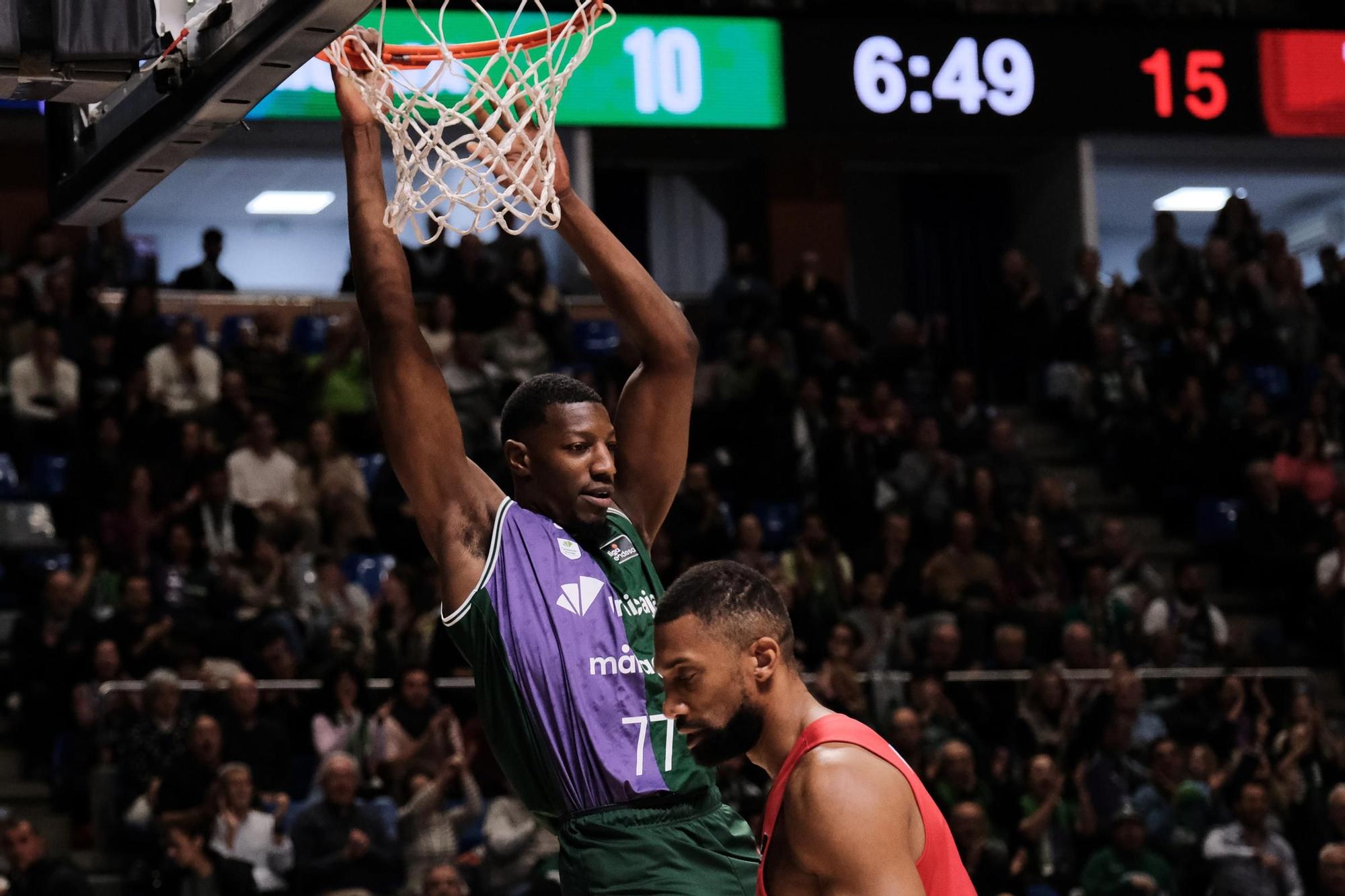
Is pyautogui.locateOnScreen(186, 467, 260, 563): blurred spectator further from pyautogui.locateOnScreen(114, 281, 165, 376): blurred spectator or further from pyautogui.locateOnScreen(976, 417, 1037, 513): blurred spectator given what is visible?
pyautogui.locateOnScreen(976, 417, 1037, 513): blurred spectator

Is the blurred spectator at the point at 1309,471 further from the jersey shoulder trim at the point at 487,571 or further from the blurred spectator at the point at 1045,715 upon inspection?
the jersey shoulder trim at the point at 487,571

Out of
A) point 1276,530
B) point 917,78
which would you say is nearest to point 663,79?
point 917,78

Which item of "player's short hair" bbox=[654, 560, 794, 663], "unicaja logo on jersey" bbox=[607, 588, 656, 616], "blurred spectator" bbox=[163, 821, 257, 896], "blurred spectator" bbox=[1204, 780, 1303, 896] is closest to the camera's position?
"player's short hair" bbox=[654, 560, 794, 663]

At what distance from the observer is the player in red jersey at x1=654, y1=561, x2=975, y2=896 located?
3180mm

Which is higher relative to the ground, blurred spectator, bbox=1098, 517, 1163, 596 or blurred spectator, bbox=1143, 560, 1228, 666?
blurred spectator, bbox=1098, 517, 1163, 596

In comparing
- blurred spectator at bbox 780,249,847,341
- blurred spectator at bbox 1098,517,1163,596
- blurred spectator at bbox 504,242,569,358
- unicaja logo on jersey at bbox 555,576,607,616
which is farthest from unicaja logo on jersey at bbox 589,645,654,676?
blurred spectator at bbox 780,249,847,341

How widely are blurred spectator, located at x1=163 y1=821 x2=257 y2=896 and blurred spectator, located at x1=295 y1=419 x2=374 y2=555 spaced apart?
2.75m

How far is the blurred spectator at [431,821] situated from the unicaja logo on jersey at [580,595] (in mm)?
5405

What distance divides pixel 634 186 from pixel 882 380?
4034 millimetres

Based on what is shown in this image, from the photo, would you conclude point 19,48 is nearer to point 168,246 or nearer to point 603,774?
point 603,774

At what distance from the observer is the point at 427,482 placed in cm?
404

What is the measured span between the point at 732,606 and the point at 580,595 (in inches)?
26.2

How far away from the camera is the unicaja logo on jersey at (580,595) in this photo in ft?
13.2

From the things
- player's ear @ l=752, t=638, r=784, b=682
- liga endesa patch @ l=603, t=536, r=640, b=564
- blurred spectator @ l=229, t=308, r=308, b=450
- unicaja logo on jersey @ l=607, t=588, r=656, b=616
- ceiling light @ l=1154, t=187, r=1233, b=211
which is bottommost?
player's ear @ l=752, t=638, r=784, b=682
